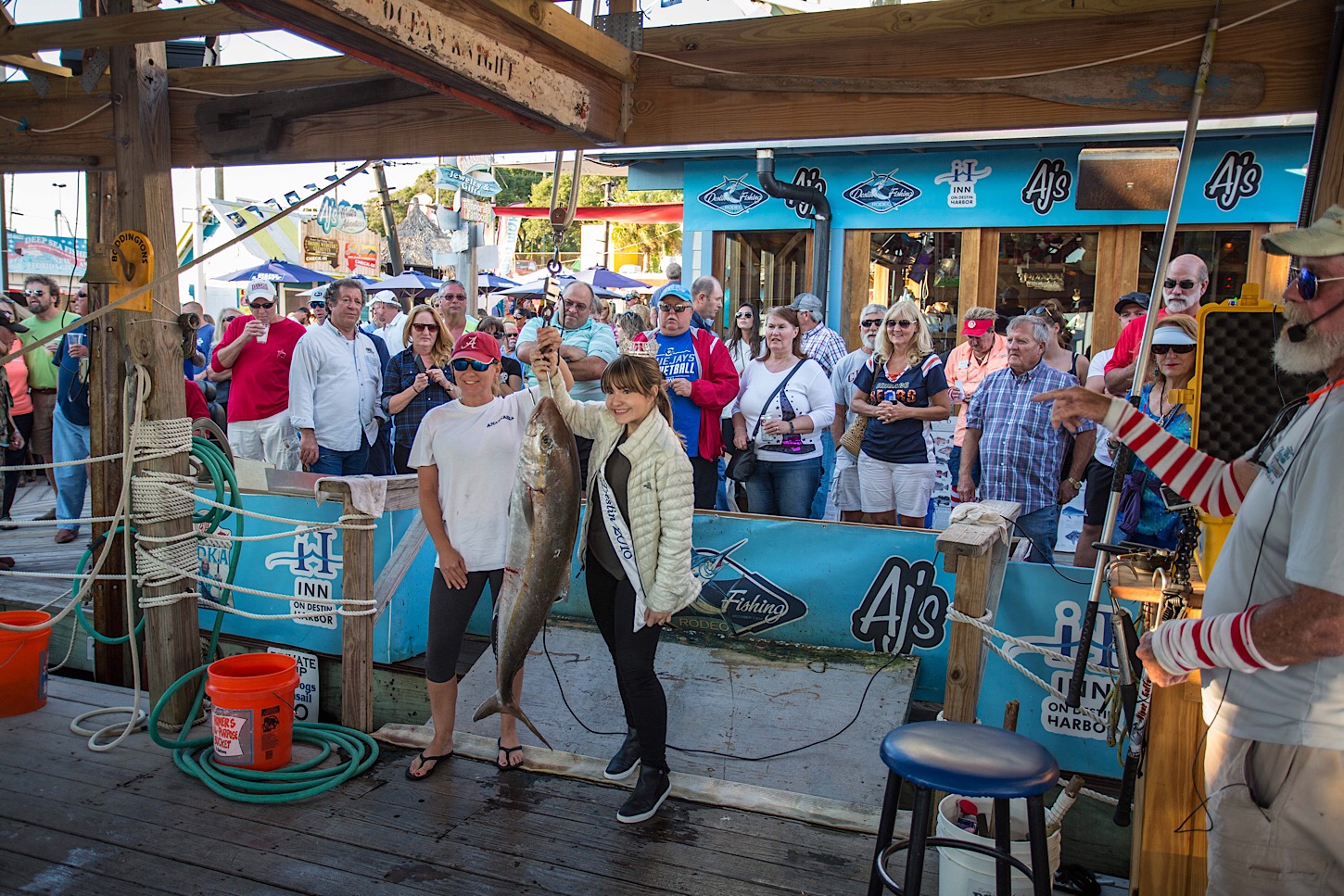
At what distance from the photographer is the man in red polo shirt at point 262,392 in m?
6.93

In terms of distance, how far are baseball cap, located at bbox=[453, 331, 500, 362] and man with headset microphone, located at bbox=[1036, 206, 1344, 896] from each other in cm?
273

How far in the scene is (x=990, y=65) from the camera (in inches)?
128

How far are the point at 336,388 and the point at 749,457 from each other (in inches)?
112

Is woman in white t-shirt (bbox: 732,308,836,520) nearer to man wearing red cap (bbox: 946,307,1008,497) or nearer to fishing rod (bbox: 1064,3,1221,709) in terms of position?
man wearing red cap (bbox: 946,307,1008,497)

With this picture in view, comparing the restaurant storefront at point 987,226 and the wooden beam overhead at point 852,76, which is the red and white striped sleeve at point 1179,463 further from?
the restaurant storefront at point 987,226

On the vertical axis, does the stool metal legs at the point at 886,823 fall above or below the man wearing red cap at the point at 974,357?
below

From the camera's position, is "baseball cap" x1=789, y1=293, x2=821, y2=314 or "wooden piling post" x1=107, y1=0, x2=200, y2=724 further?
"baseball cap" x1=789, y1=293, x2=821, y2=314

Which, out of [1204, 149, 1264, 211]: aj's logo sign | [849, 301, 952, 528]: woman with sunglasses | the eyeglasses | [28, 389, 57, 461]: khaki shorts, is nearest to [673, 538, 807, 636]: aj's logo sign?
[849, 301, 952, 528]: woman with sunglasses

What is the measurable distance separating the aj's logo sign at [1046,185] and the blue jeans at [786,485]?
506 cm

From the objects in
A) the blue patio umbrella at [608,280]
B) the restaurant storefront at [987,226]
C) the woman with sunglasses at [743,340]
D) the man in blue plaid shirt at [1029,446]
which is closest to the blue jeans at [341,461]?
the woman with sunglasses at [743,340]

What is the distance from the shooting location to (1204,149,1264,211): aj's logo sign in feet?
29.2

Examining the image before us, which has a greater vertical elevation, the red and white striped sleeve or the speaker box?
the speaker box

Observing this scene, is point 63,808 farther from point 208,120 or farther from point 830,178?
point 830,178

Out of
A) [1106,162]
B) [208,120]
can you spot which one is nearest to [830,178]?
[1106,162]
